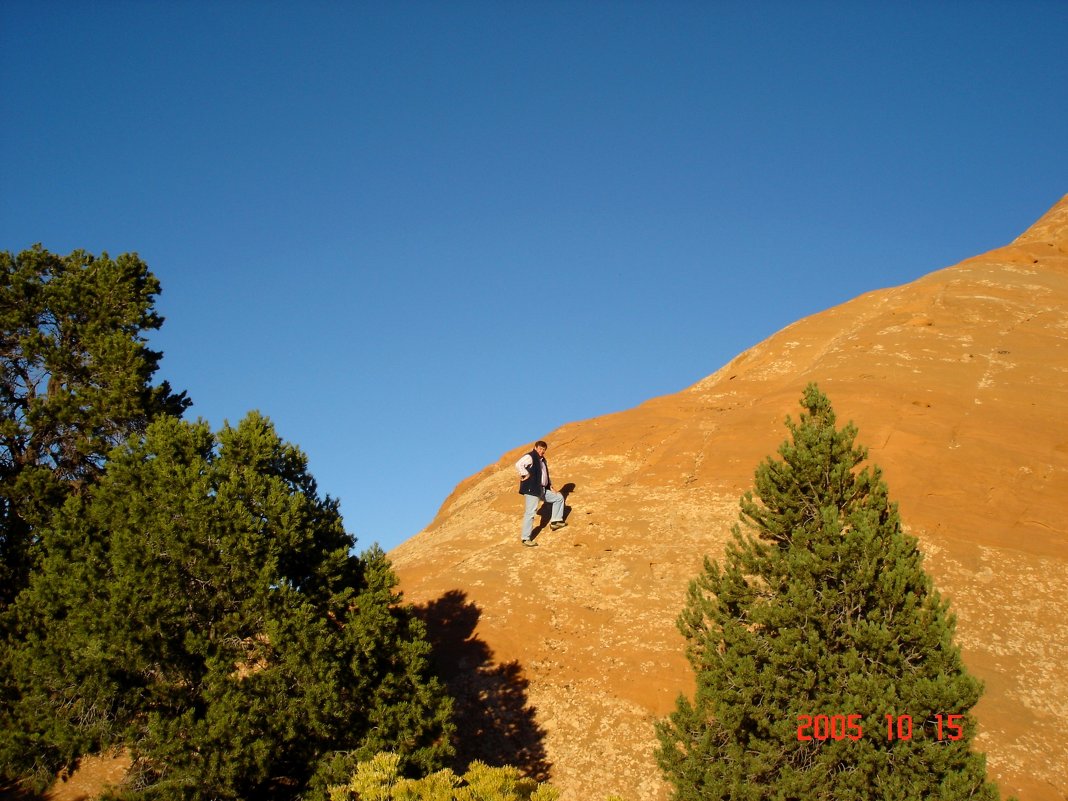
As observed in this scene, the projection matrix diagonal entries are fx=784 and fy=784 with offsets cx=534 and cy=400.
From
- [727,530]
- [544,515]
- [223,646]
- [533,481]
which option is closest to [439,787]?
[223,646]

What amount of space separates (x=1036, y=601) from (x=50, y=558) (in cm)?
1977

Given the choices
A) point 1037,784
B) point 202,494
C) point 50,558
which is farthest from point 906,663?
point 50,558

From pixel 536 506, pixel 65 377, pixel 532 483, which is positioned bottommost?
pixel 536 506

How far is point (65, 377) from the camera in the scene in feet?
62.2

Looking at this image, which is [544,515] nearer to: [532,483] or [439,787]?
[532,483]

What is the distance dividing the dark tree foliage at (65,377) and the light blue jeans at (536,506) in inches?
362

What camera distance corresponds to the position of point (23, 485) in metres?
16.9

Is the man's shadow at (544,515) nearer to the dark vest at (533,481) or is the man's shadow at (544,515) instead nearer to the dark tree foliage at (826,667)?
the dark vest at (533,481)

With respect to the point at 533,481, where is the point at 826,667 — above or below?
below

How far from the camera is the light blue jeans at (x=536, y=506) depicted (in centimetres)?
2061
